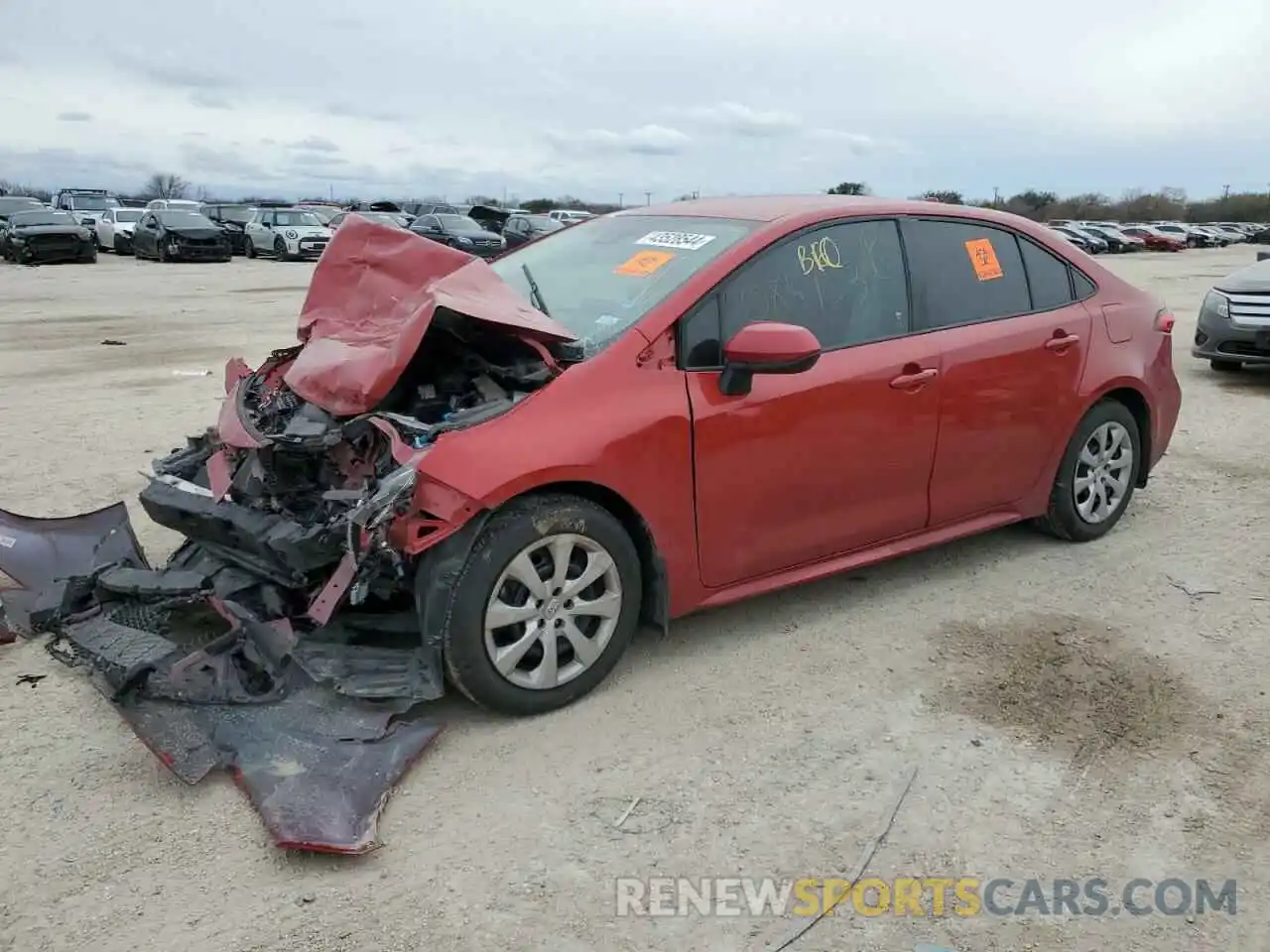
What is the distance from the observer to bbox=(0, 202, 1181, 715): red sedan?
3262 millimetres

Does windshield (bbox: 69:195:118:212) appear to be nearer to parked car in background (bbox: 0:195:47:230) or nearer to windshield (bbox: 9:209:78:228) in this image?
parked car in background (bbox: 0:195:47:230)

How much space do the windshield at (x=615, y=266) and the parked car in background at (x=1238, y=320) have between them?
304 inches

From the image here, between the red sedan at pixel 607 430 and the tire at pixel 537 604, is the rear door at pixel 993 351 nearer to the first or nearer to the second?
the red sedan at pixel 607 430

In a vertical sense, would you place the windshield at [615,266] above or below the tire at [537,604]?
above

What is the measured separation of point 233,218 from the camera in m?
32.3

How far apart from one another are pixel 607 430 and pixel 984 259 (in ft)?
7.31

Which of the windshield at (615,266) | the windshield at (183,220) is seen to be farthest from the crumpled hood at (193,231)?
the windshield at (615,266)

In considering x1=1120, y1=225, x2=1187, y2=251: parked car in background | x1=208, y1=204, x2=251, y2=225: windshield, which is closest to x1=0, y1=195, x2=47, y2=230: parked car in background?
x1=208, y1=204, x2=251, y2=225: windshield

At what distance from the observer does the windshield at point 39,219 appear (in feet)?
83.5

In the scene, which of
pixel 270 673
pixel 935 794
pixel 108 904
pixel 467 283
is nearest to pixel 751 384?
pixel 467 283

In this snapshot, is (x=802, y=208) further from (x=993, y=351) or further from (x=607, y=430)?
(x=607, y=430)

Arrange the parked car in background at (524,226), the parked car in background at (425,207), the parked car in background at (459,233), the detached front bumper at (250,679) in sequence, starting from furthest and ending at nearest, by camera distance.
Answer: the parked car in background at (425,207) < the parked car in background at (459,233) < the parked car in background at (524,226) < the detached front bumper at (250,679)

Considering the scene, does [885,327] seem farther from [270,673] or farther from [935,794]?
[270,673]

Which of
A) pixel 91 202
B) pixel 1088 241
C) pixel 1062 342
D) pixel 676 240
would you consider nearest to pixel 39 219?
pixel 91 202
